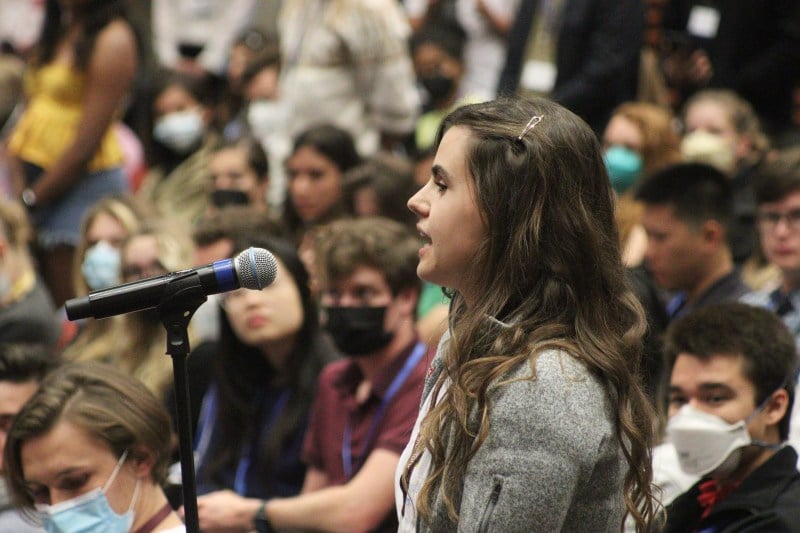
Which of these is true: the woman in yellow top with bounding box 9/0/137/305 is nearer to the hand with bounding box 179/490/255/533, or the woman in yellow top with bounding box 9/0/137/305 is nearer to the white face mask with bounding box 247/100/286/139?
the white face mask with bounding box 247/100/286/139

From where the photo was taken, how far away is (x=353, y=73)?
7.34 meters

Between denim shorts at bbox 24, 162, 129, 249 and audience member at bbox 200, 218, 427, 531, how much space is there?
2.61 m

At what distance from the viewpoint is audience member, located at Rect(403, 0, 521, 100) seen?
8148mm

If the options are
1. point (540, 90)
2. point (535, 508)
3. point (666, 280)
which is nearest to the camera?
point (535, 508)

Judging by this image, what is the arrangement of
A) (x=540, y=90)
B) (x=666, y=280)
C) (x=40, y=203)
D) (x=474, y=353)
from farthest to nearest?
(x=540, y=90) < (x=40, y=203) < (x=666, y=280) < (x=474, y=353)

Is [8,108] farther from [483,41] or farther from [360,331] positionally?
[360,331]

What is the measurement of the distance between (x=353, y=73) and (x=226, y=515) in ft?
12.9

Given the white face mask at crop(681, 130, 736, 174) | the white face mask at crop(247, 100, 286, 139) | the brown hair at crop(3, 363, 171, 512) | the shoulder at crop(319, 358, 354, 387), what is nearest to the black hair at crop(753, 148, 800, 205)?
the white face mask at crop(681, 130, 736, 174)

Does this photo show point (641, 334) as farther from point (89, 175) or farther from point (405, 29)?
point (405, 29)

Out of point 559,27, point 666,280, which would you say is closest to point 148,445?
point 666,280

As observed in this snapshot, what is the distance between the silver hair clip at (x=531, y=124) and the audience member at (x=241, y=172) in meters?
4.74

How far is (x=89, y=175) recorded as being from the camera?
6.70 meters

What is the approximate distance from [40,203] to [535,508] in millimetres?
5170

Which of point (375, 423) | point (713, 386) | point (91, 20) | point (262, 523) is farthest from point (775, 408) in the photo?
point (91, 20)
